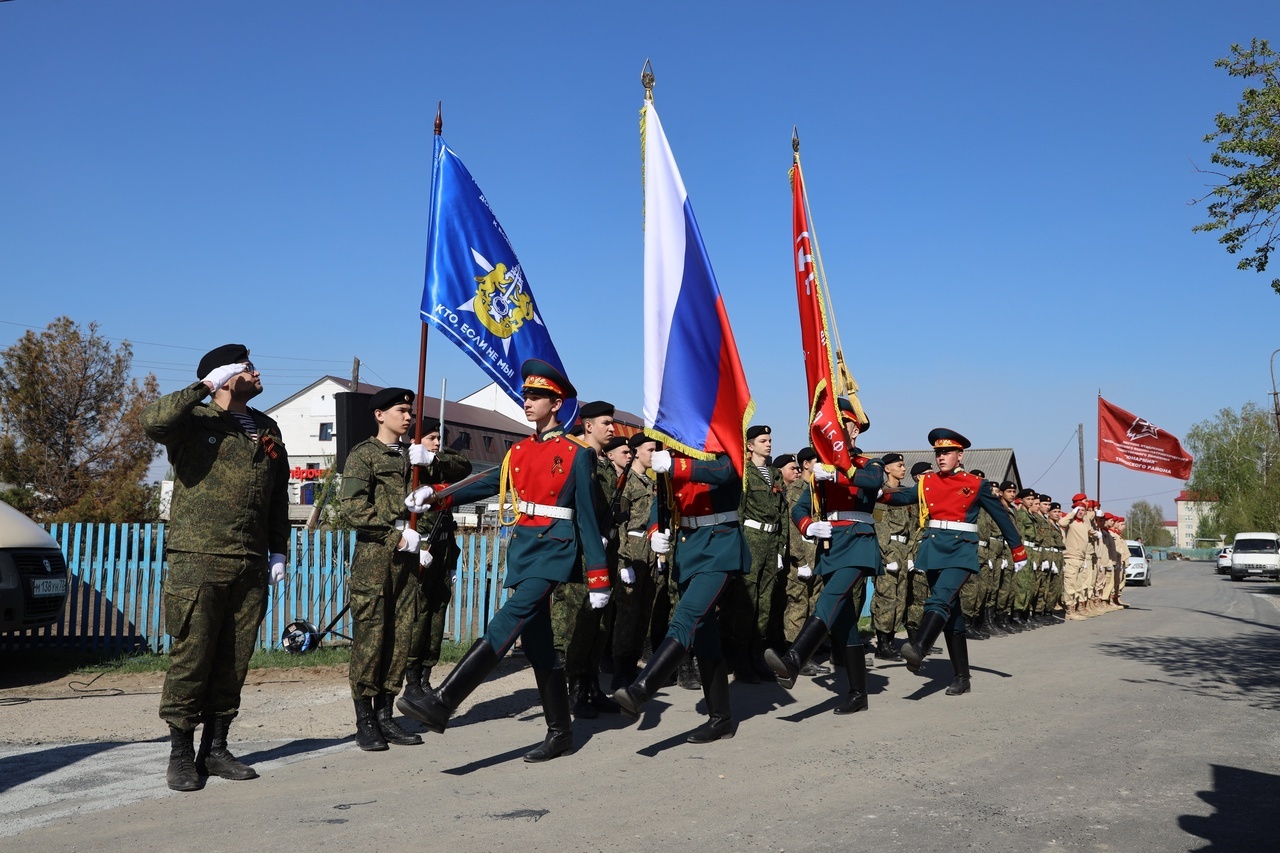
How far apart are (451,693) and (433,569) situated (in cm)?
180

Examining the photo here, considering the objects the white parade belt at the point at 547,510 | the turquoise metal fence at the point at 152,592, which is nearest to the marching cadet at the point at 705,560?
the white parade belt at the point at 547,510

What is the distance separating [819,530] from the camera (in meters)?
7.55

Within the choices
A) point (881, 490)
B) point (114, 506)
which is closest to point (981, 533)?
point (881, 490)

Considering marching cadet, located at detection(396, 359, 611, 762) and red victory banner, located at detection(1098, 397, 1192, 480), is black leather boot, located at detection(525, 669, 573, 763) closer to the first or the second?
marching cadet, located at detection(396, 359, 611, 762)

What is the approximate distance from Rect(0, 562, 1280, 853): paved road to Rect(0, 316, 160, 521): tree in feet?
81.2

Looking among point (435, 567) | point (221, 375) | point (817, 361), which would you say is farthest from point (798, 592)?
point (221, 375)

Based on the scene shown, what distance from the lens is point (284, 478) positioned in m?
5.89

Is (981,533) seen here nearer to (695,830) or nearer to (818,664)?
(818,664)

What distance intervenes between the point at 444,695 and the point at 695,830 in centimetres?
149

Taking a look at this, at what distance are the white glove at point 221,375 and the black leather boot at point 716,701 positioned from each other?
3.08m

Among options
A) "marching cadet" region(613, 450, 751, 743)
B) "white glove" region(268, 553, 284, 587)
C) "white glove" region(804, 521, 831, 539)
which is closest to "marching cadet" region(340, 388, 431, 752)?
"white glove" region(268, 553, 284, 587)

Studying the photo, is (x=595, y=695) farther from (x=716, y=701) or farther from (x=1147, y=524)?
(x=1147, y=524)

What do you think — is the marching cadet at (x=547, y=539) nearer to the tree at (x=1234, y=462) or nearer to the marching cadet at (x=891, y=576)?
the marching cadet at (x=891, y=576)

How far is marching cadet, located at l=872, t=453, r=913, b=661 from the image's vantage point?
457 inches
